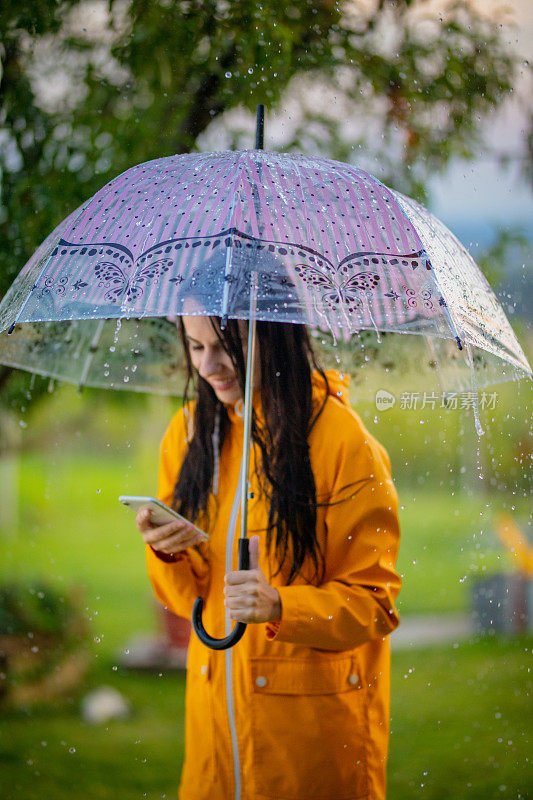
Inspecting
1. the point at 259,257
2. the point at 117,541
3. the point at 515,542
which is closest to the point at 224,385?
the point at 259,257

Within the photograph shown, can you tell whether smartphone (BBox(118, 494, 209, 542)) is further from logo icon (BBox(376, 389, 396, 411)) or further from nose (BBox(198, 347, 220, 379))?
logo icon (BBox(376, 389, 396, 411))

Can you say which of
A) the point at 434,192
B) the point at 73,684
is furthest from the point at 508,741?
the point at 434,192

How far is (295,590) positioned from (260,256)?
67 centimetres

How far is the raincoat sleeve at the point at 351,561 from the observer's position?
1656 millimetres

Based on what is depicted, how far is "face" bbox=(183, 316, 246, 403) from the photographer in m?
1.80

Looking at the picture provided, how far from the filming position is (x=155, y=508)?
1709 mm

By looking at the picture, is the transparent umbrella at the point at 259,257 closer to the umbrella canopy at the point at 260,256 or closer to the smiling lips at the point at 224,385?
the umbrella canopy at the point at 260,256

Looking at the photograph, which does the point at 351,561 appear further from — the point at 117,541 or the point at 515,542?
the point at 117,541

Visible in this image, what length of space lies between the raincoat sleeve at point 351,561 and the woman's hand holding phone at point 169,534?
0.24 m

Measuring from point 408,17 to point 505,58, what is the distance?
382 millimetres

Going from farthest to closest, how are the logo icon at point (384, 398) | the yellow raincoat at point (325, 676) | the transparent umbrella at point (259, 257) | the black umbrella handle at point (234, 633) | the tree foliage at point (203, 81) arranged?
the tree foliage at point (203, 81) < the logo icon at point (384, 398) < the yellow raincoat at point (325, 676) < the black umbrella handle at point (234, 633) < the transparent umbrella at point (259, 257)

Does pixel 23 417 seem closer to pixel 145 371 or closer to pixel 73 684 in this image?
pixel 145 371

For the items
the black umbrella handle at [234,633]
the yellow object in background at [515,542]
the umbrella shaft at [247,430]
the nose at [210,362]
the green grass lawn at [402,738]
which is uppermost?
the yellow object in background at [515,542]

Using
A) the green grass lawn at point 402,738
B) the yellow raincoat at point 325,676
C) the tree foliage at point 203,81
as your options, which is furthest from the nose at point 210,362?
the green grass lawn at point 402,738
